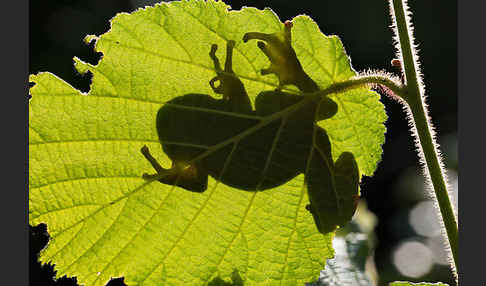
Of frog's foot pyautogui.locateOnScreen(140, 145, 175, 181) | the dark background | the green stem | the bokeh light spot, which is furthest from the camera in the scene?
the dark background

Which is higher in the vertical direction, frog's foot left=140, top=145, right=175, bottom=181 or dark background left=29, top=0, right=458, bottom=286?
dark background left=29, top=0, right=458, bottom=286

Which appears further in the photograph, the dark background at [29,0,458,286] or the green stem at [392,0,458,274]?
the dark background at [29,0,458,286]

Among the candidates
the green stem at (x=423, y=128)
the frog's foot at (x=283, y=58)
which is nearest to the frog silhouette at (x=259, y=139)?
the frog's foot at (x=283, y=58)

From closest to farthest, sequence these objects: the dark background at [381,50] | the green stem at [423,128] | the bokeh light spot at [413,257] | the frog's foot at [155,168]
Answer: the green stem at [423,128]
the frog's foot at [155,168]
the bokeh light spot at [413,257]
the dark background at [381,50]

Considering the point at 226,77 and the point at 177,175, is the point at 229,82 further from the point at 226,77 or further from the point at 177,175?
the point at 177,175

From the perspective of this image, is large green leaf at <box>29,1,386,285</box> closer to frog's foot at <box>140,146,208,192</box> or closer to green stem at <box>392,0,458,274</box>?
frog's foot at <box>140,146,208,192</box>

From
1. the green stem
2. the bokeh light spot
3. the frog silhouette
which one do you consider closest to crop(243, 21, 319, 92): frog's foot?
the frog silhouette

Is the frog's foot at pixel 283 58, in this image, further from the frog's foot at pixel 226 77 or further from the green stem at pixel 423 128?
the green stem at pixel 423 128
